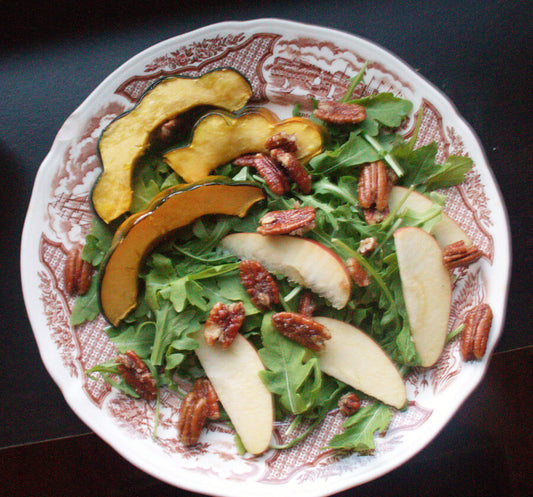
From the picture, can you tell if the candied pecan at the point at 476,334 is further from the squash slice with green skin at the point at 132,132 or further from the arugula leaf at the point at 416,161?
the squash slice with green skin at the point at 132,132

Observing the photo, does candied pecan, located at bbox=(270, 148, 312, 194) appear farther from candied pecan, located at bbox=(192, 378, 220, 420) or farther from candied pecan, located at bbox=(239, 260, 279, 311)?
candied pecan, located at bbox=(192, 378, 220, 420)

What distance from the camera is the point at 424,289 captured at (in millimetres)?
1214

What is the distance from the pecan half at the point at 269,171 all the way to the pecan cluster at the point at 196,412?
0.54 m

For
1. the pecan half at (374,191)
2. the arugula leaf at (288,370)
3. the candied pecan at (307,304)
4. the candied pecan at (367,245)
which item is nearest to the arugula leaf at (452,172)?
the pecan half at (374,191)

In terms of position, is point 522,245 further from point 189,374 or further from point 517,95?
point 189,374

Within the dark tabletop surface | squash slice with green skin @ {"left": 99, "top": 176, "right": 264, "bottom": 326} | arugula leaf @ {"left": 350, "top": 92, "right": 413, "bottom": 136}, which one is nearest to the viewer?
squash slice with green skin @ {"left": 99, "top": 176, "right": 264, "bottom": 326}

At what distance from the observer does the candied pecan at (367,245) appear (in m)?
1.21

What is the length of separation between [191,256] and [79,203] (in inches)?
13.2

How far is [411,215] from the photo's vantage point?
124 centimetres

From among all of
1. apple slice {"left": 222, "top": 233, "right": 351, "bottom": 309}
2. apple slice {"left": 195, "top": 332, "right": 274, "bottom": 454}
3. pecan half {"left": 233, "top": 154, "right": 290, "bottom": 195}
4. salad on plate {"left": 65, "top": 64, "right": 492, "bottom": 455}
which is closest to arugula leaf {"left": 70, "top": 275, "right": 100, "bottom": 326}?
salad on plate {"left": 65, "top": 64, "right": 492, "bottom": 455}

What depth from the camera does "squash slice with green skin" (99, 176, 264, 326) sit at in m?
1.15

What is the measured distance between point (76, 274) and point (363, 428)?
0.84 m

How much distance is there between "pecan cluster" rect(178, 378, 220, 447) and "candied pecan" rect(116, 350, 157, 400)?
0.36 ft

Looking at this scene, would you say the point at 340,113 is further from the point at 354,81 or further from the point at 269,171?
the point at 269,171
